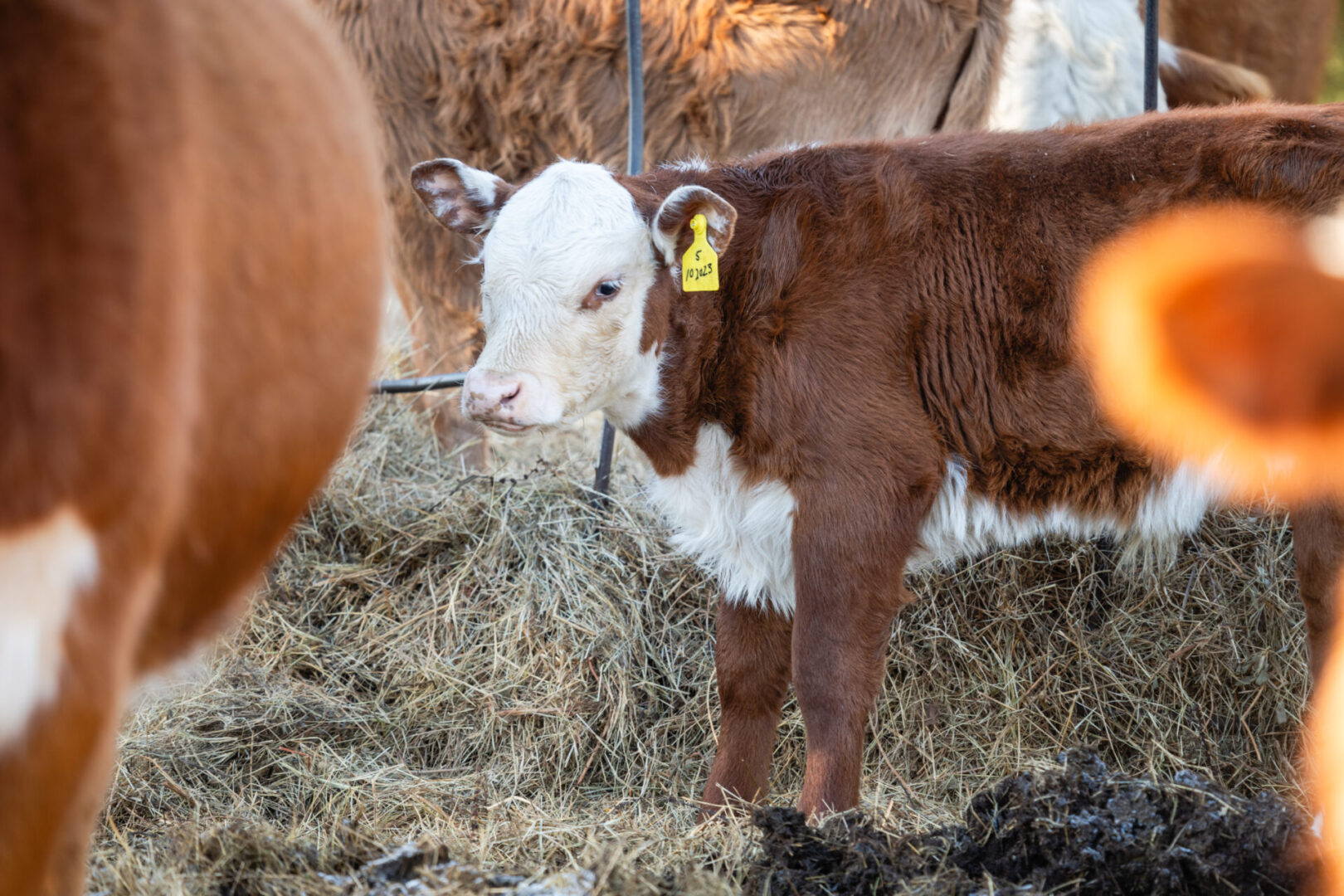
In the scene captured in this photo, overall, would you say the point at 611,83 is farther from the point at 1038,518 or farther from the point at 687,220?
the point at 1038,518

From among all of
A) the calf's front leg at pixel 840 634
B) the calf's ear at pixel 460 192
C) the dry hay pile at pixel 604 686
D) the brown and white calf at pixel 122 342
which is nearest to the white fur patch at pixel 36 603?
the brown and white calf at pixel 122 342

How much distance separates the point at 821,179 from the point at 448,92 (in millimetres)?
2420

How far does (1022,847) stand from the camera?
2320mm

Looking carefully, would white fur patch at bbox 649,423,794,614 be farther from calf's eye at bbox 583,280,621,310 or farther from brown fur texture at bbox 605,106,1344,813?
calf's eye at bbox 583,280,621,310

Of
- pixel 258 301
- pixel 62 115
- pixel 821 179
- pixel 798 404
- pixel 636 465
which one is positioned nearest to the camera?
pixel 62 115

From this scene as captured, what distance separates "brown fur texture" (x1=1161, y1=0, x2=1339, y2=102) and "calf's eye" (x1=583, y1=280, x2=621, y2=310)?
5.32 meters

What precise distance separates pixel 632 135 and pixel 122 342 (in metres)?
3.41

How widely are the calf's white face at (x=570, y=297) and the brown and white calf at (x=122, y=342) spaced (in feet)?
4.48

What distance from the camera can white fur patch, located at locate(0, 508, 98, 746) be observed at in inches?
40.2

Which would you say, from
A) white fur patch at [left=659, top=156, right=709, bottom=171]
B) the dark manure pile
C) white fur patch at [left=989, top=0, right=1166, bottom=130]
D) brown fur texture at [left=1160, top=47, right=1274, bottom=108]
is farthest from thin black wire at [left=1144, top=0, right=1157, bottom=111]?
the dark manure pile

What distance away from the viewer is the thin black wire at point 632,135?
4.21 meters

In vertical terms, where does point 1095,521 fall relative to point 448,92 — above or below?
below

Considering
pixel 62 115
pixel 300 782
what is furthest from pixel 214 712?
pixel 62 115

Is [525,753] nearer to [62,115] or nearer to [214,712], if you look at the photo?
[214,712]
